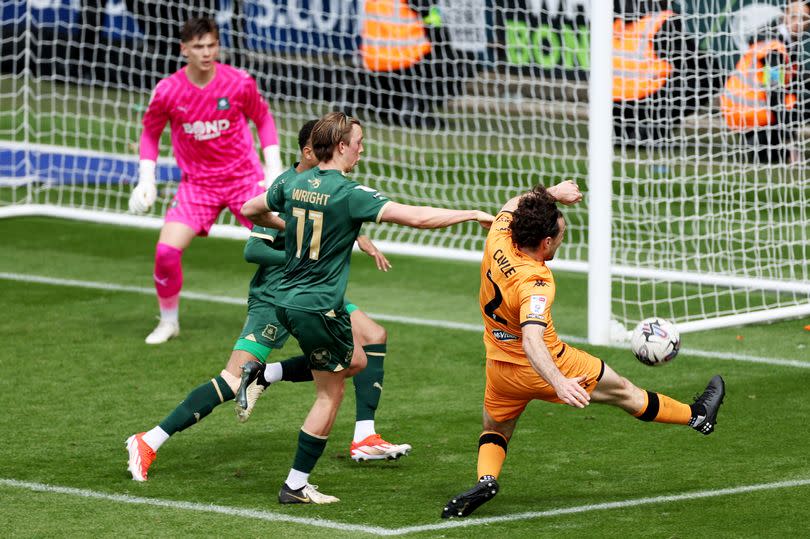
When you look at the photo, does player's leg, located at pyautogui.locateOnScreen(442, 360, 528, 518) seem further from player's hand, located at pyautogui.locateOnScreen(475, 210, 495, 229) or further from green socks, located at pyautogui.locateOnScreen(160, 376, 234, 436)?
green socks, located at pyautogui.locateOnScreen(160, 376, 234, 436)

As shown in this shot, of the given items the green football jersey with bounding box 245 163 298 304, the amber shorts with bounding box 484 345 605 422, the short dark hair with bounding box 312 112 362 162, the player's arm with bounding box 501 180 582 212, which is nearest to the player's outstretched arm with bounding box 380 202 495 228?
the player's arm with bounding box 501 180 582 212

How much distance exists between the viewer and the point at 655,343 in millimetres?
7480

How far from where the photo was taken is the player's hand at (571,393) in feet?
19.7

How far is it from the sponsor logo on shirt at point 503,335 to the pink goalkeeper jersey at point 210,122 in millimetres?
3997

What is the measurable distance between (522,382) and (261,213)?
1453 millimetres

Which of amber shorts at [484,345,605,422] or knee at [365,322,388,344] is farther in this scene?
knee at [365,322,388,344]

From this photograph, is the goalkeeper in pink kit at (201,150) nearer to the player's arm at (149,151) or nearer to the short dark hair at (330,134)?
the player's arm at (149,151)

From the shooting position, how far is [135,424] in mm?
8297

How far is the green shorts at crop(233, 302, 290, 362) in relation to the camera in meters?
7.45

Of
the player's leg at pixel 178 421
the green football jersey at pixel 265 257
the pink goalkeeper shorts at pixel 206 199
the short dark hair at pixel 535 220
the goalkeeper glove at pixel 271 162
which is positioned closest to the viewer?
the short dark hair at pixel 535 220

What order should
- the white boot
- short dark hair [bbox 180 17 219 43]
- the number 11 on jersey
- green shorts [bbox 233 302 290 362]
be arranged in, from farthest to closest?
the white boot < short dark hair [bbox 180 17 219 43] < green shorts [bbox 233 302 290 362] < the number 11 on jersey

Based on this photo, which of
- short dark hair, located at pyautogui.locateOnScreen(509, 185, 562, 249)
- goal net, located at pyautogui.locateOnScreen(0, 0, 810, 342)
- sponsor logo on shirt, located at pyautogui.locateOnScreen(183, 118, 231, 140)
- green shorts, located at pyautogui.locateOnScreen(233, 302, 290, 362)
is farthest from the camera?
goal net, located at pyautogui.locateOnScreen(0, 0, 810, 342)

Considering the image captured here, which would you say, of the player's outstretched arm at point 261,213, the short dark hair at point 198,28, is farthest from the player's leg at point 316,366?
the short dark hair at point 198,28

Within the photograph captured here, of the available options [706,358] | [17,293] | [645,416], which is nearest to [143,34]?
[17,293]
